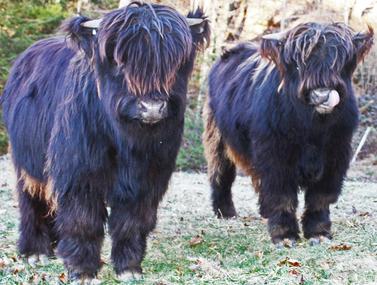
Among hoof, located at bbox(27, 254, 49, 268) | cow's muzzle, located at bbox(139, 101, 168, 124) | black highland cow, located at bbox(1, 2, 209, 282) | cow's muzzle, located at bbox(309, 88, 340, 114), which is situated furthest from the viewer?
cow's muzzle, located at bbox(309, 88, 340, 114)

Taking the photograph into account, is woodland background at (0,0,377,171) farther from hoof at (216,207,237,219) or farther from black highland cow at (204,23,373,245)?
black highland cow at (204,23,373,245)

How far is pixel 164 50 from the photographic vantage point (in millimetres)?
4055

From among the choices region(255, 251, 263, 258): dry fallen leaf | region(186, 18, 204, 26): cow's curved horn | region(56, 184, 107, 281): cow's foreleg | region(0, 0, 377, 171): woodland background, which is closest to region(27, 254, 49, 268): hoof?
region(56, 184, 107, 281): cow's foreleg

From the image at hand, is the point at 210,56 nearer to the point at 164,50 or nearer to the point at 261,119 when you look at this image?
the point at 261,119

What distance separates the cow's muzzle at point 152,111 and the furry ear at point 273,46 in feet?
6.84

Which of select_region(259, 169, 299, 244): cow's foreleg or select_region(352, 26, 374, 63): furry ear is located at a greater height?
select_region(352, 26, 374, 63): furry ear

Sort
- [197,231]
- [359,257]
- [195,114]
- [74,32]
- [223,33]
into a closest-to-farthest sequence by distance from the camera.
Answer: [74,32] → [359,257] → [197,231] → [195,114] → [223,33]

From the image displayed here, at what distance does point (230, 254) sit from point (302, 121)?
1132 mm

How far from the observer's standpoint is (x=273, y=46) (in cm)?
588

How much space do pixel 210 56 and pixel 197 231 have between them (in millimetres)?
10045

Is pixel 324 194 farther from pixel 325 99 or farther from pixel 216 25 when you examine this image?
pixel 216 25

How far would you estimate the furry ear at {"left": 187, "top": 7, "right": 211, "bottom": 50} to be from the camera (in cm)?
444

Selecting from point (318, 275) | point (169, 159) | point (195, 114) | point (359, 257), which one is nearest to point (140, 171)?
→ point (169, 159)

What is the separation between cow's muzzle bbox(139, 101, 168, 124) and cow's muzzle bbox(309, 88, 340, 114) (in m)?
1.77
